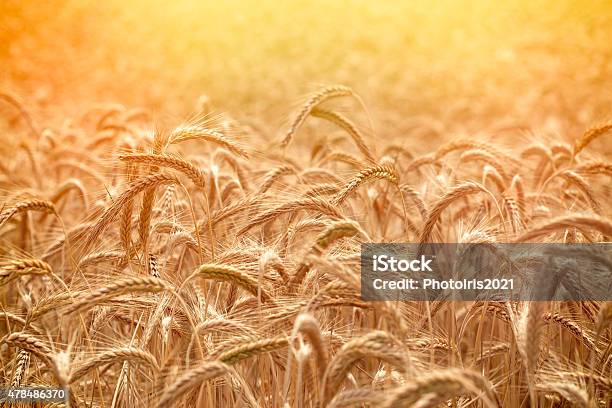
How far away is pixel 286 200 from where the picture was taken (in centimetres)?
280

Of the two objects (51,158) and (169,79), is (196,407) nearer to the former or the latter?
(51,158)

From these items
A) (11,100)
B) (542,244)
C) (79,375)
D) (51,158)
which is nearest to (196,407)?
(79,375)

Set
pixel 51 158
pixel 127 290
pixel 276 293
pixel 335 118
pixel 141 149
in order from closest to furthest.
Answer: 1. pixel 127 290
2. pixel 276 293
3. pixel 141 149
4. pixel 335 118
5. pixel 51 158

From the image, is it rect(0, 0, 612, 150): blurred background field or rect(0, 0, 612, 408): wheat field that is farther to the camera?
rect(0, 0, 612, 150): blurred background field

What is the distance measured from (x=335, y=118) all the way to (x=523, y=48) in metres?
7.91

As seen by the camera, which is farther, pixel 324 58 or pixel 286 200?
pixel 324 58

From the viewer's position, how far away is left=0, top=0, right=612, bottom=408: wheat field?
2193 mm

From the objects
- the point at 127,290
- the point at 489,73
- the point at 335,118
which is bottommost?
the point at 127,290

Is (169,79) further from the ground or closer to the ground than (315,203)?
further from the ground

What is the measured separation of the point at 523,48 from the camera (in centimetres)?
1081

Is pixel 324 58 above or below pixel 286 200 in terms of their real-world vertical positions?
above

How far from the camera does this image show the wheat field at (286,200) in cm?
219

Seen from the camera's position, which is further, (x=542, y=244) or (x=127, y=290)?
(x=542, y=244)

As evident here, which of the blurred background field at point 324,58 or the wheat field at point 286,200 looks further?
the blurred background field at point 324,58
